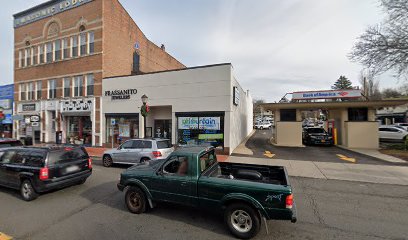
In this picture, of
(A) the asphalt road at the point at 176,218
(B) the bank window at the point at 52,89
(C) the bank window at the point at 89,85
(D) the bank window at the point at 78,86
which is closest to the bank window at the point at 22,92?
(B) the bank window at the point at 52,89

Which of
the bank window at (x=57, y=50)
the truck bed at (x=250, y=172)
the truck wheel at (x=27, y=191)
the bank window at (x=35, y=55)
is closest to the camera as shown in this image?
the truck bed at (x=250, y=172)

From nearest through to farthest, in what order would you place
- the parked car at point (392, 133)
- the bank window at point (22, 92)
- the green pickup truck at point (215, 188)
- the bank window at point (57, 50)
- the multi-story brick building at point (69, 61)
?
1. the green pickup truck at point (215, 188)
2. the multi-story brick building at point (69, 61)
3. the parked car at point (392, 133)
4. the bank window at point (57, 50)
5. the bank window at point (22, 92)

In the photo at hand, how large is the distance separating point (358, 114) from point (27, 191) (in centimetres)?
2120

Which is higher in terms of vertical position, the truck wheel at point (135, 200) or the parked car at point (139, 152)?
the parked car at point (139, 152)

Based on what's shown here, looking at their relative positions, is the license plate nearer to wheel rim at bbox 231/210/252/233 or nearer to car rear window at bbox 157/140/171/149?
car rear window at bbox 157/140/171/149

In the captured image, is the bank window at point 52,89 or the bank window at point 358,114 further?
the bank window at point 52,89

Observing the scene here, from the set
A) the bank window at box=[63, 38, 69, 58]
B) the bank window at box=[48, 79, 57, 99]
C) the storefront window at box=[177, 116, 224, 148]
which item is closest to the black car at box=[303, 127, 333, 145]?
the storefront window at box=[177, 116, 224, 148]

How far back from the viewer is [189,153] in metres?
4.46

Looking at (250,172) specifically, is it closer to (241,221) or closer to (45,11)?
(241,221)

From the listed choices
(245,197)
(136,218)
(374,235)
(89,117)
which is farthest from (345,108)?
(89,117)

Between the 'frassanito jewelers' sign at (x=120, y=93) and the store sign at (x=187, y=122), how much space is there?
4678mm

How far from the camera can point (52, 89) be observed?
19719 mm

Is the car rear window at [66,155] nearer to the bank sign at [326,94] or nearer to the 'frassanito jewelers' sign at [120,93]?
the 'frassanito jewelers' sign at [120,93]

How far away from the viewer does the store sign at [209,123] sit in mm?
13453
